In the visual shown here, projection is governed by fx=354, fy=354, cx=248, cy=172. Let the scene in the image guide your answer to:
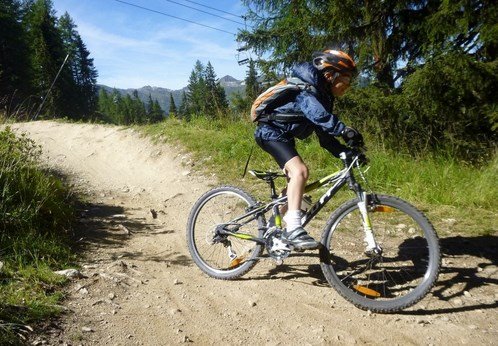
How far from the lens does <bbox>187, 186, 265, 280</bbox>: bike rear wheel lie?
411cm

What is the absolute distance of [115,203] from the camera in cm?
698

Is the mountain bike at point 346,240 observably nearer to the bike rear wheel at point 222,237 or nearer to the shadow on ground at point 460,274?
the bike rear wheel at point 222,237

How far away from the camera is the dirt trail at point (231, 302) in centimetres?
298

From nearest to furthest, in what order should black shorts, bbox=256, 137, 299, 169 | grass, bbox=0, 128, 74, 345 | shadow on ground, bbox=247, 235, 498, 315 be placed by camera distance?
1. grass, bbox=0, 128, 74, 345
2. shadow on ground, bbox=247, 235, 498, 315
3. black shorts, bbox=256, 137, 299, 169

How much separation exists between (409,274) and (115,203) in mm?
5400

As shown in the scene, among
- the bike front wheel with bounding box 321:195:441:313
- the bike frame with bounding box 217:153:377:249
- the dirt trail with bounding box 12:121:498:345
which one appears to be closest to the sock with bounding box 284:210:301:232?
the bike frame with bounding box 217:153:377:249

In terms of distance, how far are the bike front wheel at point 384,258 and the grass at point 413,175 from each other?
1046 millimetres

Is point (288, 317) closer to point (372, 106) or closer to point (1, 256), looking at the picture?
point (1, 256)

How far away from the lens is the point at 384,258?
4320mm

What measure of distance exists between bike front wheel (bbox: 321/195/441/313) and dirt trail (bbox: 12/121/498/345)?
0.61ft

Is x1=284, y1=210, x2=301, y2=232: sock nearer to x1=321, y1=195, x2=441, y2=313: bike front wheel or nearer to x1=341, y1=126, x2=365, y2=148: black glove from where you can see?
x1=321, y1=195, x2=441, y2=313: bike front wheel

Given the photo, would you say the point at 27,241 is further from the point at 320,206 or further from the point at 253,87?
the point at 253,87

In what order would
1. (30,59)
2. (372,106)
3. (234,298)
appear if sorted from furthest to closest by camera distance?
(30,59)
(372,106)
(234,298)

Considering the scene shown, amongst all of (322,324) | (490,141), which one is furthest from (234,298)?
(490,141)
